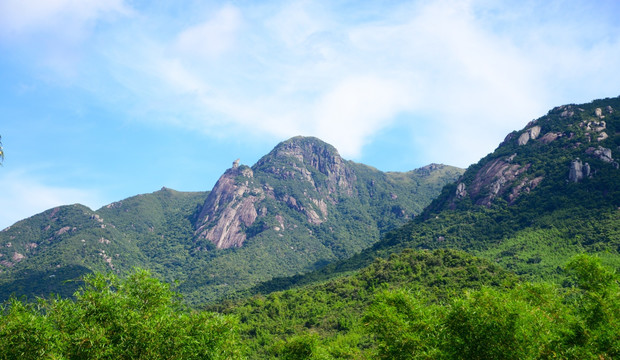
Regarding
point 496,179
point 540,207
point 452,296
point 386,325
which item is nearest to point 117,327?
point 386,325

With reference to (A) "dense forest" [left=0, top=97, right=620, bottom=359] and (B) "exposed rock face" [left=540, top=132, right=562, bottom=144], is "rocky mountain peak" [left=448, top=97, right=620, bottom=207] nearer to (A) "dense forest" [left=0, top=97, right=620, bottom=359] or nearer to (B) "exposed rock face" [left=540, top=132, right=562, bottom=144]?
(B) "exposed rock face" [left=540, top=132, right=562, bottom=144]

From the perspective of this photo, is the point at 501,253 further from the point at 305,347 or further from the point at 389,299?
the point at 389,299

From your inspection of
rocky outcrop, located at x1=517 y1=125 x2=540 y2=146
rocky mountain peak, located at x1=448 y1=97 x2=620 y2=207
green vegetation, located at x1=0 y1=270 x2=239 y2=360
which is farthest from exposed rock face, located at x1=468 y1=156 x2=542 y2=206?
green vegetation, located at x1=0 y1=270 x2=239 y2=360

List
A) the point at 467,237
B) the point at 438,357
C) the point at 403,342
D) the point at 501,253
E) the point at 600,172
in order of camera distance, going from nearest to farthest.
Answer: the point at 438,357 → the point at 403,342 → the point at 501,253 → the point at 600,172 → the point at 467,237

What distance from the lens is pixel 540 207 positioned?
148500 millimetres

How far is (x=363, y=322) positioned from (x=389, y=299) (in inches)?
133

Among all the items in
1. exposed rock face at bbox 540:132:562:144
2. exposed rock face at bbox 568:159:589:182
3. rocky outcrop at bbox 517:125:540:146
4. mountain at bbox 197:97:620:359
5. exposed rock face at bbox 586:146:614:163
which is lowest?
mountain at bbox 197:97:620:359

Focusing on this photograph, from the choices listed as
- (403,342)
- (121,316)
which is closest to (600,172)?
(403,342)

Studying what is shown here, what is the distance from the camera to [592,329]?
24.2 m

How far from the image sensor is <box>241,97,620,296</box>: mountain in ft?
383

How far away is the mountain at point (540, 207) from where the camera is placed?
116688mm

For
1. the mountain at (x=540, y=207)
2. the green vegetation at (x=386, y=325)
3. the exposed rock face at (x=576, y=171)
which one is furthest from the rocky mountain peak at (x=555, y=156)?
the green vegetation at (x=386, y=325)

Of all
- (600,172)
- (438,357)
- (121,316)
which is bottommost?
(438,357)

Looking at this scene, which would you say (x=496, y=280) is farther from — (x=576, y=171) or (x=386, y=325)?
(x=576, y=171)
